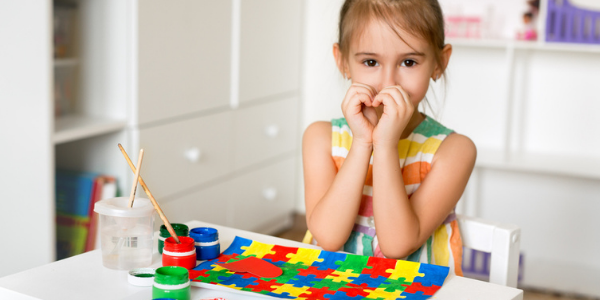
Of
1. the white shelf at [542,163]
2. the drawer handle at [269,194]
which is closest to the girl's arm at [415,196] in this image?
the white shelf at [542,163]

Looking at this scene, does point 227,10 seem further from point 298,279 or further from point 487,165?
point 298,279

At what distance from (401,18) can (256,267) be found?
1.60 ft

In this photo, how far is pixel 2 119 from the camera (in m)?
1.54

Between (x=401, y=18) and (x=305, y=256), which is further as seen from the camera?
(x=401, y=18)

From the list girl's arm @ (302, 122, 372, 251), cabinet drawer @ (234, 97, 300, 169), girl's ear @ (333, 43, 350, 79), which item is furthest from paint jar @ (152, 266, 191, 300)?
cabinet drawer @ (234, 97, 300, 169)

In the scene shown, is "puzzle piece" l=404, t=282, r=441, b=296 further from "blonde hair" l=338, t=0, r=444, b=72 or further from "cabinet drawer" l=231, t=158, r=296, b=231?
"cabinet drawer" l=231, t=158, r=296, b=231

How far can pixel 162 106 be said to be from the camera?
194 centimetres

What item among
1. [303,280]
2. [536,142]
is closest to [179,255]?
[303,280]

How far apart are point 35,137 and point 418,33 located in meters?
0.98

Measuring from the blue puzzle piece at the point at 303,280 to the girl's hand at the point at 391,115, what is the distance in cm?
27

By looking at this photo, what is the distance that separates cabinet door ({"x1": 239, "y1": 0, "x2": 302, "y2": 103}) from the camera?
235 cm

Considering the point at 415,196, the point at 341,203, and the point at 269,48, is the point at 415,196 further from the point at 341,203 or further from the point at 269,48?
the point at 269,48

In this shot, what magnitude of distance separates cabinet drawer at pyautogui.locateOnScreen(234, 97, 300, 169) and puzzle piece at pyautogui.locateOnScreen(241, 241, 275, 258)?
1.46 m

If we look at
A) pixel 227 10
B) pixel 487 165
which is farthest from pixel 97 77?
pixel 487 165
